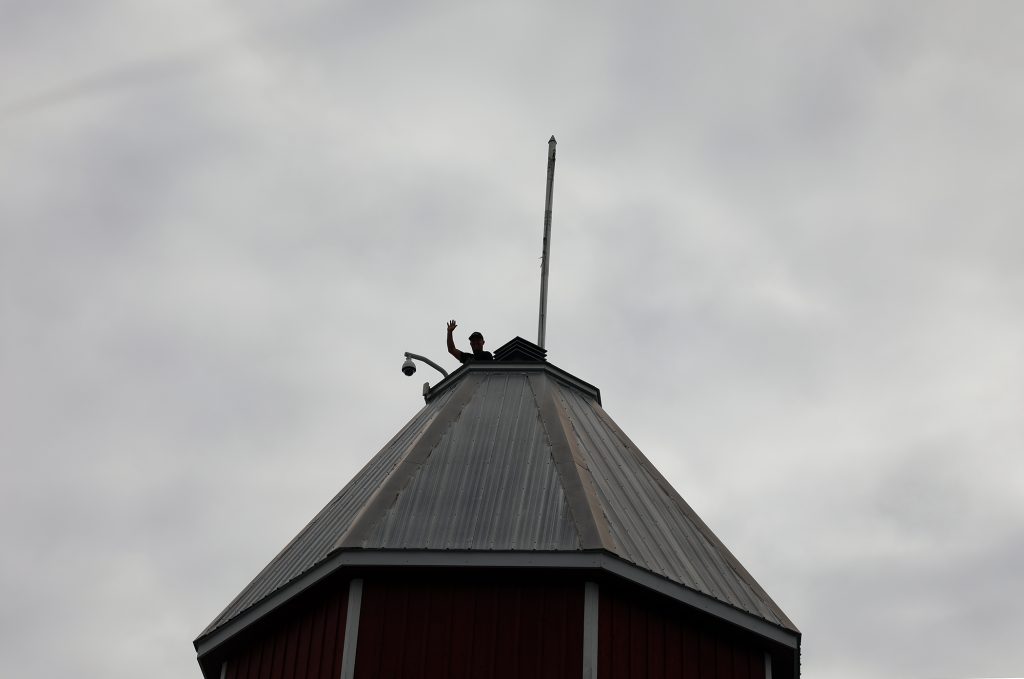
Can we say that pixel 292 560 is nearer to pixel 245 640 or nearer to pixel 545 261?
pixel 245 640

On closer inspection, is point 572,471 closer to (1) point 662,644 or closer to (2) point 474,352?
(1) point 662,644

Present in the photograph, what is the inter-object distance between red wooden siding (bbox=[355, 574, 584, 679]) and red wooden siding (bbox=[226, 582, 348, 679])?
0.40 metres

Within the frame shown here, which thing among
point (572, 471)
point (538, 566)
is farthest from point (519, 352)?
point (538, 566)

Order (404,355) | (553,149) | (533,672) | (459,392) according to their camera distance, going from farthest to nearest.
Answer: (553,149), (404,355), (459,392), (533,672)

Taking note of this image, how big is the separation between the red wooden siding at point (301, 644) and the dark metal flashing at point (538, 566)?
0.26m

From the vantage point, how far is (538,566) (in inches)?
581

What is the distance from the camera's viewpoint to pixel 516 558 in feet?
48.7

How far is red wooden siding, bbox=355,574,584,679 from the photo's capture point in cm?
1450

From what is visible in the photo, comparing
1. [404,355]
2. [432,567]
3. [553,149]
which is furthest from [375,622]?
[553,149]

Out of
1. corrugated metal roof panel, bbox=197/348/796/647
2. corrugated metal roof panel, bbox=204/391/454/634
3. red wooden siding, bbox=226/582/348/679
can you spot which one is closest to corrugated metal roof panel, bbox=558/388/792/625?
corrugated metal roof panel, bbox=197/348/796/647

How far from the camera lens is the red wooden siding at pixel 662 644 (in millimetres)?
14719

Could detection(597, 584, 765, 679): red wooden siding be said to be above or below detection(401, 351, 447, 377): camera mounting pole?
below

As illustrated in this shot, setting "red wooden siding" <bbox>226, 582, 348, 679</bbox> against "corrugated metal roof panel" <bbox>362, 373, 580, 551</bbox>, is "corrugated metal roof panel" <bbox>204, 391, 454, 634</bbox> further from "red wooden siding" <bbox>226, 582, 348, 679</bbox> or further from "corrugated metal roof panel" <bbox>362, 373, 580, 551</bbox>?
"corrugated metal roof panel" <bbox>362, 373, 580, 551</bbox>

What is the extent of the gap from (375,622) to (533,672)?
1.77 m
